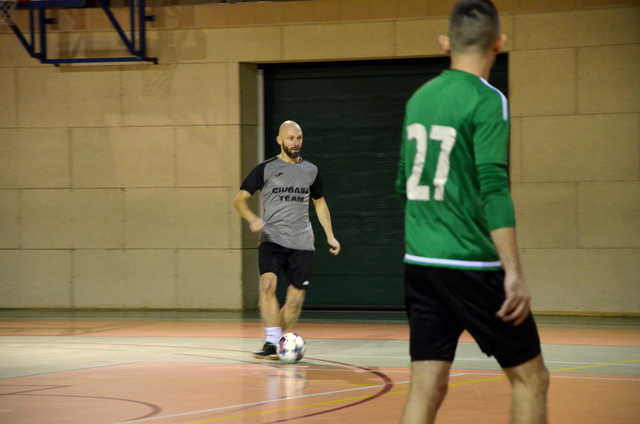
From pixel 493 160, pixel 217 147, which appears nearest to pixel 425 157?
pixel 493 160

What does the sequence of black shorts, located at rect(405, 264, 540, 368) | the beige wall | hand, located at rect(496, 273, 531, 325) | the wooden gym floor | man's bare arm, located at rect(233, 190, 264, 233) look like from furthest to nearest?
the beige wall < man's bare arm, located at rect(233, 190, 264, 233) < the wooden gym floor < black shorts, located at rect(405, 264, 540, 368) < hand, located at rect(496, 273, 531, 325)

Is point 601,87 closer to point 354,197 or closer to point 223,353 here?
point 354,197

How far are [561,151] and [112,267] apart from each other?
6872 mm

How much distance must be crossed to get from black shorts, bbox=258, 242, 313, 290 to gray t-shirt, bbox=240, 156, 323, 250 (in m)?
0.06

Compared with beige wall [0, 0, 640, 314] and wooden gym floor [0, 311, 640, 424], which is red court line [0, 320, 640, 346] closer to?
wooden gym floor [0, 311, 640, 424]

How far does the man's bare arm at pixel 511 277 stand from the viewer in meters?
4.29

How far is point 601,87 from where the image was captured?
581 inches

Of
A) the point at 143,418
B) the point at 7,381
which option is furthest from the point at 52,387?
the point at 143,418

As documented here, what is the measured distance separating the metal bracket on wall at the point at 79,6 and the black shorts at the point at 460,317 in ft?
38.6

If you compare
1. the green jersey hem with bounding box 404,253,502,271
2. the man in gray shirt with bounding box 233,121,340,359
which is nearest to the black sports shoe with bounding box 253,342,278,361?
the man in gray shirt with bounding box 233,121,340,359

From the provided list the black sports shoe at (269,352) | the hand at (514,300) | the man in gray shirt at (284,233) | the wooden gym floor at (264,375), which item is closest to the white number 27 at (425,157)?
the hand at (514,300)

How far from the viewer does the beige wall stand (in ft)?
48.4

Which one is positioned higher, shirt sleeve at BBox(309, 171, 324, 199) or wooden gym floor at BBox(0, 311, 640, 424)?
shirt sleeve at BBox(309, 171, 324, 199)

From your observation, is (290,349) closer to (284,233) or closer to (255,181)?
(284,233)
